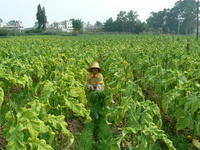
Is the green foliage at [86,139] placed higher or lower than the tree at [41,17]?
lower

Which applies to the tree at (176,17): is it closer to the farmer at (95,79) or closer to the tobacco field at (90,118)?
the farmer at (95,79)

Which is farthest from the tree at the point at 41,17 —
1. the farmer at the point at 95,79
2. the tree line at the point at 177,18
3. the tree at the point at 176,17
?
the farmer at the point at 95,79

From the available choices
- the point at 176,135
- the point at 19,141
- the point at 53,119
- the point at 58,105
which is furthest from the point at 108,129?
the point at 19,141

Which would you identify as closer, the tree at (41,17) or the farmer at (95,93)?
the farmer at (95,93)

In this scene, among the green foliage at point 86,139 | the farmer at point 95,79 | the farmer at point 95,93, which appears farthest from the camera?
the farmer at point 95,79

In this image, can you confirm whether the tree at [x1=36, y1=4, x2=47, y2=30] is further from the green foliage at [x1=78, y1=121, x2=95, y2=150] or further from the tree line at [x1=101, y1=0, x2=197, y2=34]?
the green foliage at [x1=78, y1=121, x2=95, y2=150]

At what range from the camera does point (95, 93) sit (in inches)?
249

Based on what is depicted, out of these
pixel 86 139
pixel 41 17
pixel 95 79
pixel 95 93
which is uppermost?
pixel 41 17

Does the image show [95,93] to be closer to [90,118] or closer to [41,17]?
[90,118]

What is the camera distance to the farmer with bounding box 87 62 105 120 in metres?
6.17

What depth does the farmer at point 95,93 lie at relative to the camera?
243 inches

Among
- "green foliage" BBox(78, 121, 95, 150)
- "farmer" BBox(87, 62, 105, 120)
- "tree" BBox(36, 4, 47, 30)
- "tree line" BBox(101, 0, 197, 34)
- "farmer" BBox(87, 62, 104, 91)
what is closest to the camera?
"green foliage" BBox(78, 121, 95, 150)

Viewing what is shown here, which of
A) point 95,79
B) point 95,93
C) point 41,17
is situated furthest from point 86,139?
point 41,17

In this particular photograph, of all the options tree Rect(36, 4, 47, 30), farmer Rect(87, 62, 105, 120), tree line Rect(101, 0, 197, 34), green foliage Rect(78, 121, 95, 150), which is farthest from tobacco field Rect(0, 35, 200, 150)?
tree line Rect(101, 0, 197, 34)
